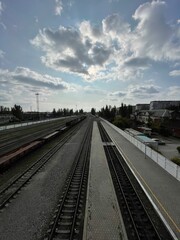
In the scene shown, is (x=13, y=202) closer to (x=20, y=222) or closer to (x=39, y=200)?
(x=39, y=200)

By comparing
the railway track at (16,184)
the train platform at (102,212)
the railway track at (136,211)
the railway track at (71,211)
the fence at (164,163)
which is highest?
the fence at (164,163)

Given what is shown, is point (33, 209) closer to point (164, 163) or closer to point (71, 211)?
point (71, 211)

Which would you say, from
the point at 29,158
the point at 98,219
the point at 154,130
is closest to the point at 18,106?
the point at 154,130

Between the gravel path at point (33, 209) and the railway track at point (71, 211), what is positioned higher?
the gravel path at point (33, 209)

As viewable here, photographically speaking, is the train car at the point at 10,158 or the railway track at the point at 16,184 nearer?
the railway track at the point at 16,184

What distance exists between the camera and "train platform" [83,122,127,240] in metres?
8.01

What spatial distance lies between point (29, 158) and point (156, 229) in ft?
55.2

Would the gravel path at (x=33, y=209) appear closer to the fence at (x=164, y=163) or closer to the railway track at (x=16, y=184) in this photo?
the railway track at (x=16, y=184)

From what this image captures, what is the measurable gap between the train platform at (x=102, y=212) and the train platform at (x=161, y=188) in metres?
2.46

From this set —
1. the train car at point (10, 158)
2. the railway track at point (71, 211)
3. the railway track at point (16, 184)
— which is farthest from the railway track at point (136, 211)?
the train car at point (10, 158)

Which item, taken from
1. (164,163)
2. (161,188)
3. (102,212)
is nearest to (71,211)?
(102,212)

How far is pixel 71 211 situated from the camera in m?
9.96

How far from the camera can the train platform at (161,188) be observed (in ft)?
29.7

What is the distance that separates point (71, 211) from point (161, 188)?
696 cm
